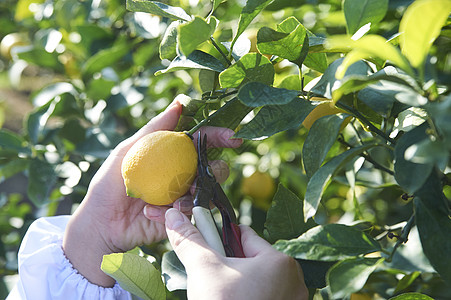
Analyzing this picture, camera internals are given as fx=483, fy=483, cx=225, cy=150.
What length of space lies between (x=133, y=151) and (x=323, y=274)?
0.32m

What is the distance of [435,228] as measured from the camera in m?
0.53

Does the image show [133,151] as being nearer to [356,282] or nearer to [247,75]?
[247,75]

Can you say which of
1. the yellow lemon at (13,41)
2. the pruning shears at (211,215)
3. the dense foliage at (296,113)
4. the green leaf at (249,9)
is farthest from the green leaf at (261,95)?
the yellow lemon at (13,41)

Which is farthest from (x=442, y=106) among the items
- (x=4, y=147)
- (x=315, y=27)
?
(x=4, y=147)

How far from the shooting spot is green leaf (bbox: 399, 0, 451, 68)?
0.39m

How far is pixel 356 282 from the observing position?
19.3 inches

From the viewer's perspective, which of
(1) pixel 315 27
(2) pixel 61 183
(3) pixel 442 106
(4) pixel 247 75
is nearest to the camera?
(3) pixel 442 106

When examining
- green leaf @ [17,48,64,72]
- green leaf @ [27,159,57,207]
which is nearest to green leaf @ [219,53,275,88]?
green leaf @ [27,159,57,207]

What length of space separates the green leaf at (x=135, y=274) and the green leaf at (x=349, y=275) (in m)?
0.29

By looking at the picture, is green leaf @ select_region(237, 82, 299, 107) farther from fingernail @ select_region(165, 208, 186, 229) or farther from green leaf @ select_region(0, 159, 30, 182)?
green leaf @ select_region(0, 159, 30, 182)

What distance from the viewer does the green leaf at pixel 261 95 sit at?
0.54 m

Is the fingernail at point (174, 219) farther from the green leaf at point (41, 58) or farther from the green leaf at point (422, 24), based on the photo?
the green leaf at point (41, 58)

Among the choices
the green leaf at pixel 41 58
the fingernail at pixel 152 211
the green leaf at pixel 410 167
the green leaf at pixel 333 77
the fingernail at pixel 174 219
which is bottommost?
the green leaf at pixel 41 58

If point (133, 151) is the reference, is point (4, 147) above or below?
below
